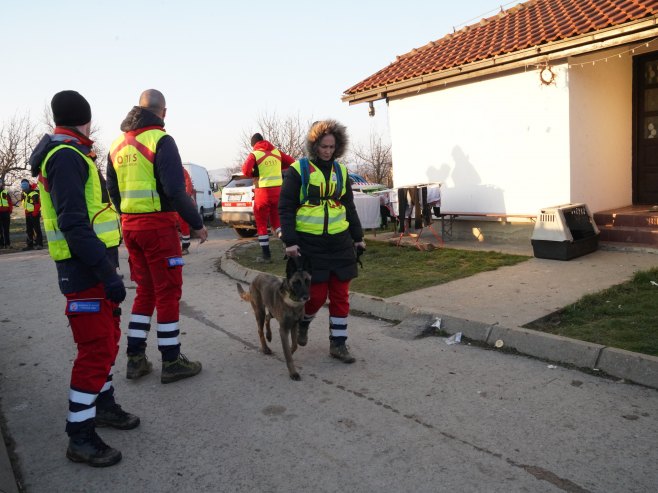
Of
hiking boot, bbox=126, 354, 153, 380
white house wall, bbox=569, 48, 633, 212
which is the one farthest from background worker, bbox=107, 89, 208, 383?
white house wall, bbox=569, 48, 633, 212

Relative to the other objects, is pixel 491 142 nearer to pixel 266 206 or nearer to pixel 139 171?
pixel 266 206

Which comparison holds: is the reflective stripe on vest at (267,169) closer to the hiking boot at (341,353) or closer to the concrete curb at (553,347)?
the concrete curb at (553,347)

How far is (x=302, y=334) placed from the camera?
4.68 meters

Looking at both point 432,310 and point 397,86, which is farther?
point 397,86

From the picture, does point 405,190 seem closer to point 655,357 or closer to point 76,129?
point 655,357

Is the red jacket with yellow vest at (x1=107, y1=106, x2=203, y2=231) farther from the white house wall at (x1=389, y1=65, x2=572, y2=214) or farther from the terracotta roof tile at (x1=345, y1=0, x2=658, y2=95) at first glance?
the white house wall at (x1=389, y1=65, x2=572, y2=214)

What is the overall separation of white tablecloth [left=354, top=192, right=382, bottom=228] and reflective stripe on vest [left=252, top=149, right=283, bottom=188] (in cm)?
214

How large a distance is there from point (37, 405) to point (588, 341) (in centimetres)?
433

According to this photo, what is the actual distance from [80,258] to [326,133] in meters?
2.20

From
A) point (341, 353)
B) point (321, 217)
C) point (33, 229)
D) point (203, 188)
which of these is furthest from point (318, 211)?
point (203, 188)

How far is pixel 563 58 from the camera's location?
27.3 ft

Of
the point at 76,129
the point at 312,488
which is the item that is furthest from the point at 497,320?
the point at 76,129

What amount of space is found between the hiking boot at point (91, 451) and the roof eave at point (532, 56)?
7849 mm

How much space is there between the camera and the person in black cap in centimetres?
299
